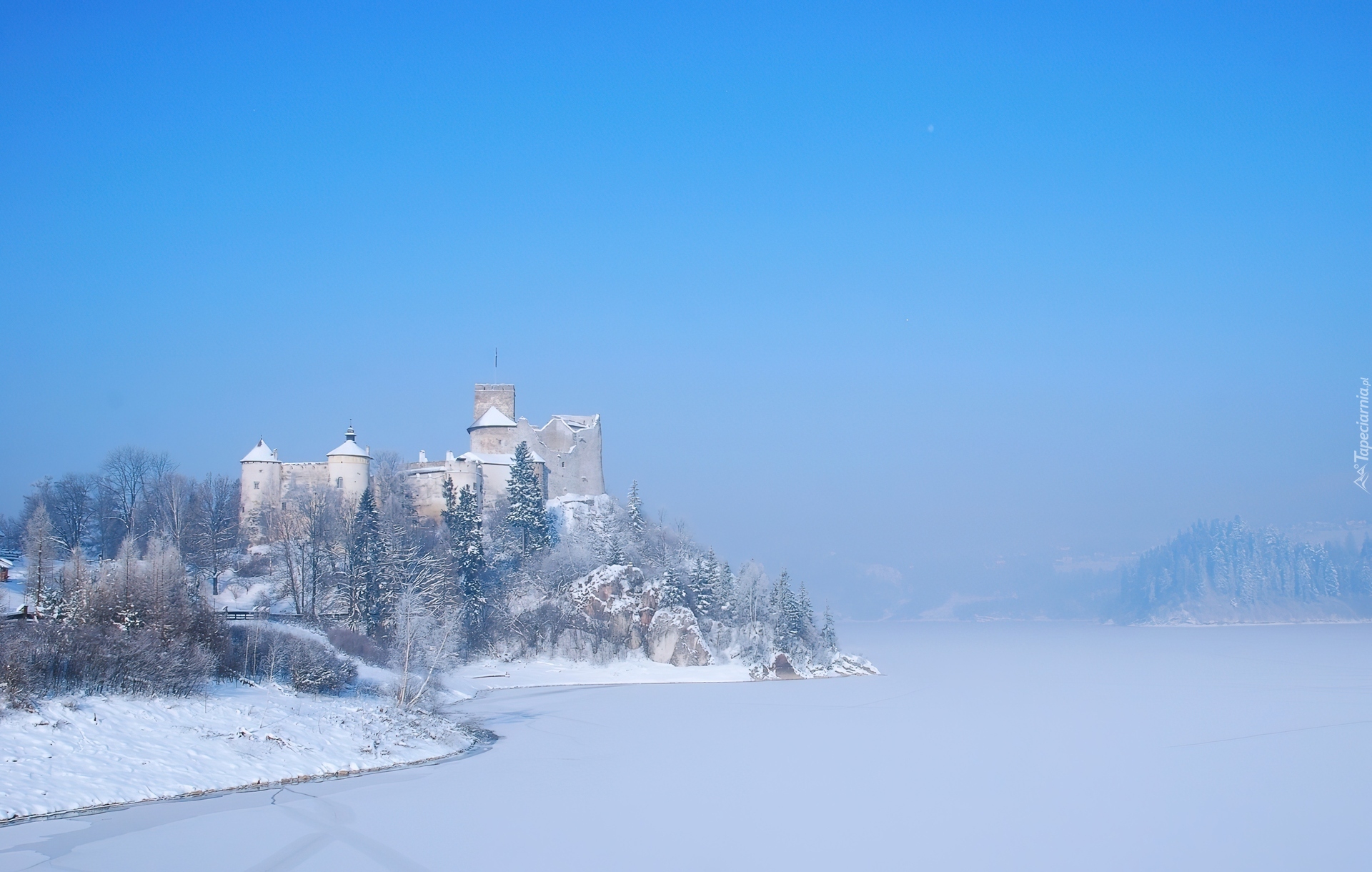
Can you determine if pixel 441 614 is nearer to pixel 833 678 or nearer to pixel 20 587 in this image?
pixel 20 587

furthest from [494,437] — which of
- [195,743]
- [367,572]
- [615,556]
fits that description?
[195,743]

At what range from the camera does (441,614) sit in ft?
150

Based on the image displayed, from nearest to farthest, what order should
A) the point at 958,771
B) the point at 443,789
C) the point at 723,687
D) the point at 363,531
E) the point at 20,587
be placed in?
1. the point at 443,789
2. the point at 958,771
3. the point at 20,587
4. the point at 363,531
5. the point at 723,687

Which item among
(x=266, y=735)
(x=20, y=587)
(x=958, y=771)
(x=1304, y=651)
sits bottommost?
(x=1304, y=651)

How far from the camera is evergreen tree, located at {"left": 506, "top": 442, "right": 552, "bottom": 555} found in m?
53.8

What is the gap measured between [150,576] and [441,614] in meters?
16.8

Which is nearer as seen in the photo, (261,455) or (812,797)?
(812,797)

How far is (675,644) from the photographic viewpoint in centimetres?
5138

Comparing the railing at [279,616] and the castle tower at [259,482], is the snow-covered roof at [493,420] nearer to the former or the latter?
the castle tower at [259,482]

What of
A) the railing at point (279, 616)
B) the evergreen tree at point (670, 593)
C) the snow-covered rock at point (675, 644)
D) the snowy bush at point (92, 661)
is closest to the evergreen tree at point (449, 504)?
the railing at point (279, 616)

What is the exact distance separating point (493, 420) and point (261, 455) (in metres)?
13.0

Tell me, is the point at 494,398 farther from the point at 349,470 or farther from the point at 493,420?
the point at 349,470

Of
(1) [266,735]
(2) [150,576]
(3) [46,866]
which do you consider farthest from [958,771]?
(2) [150,576]

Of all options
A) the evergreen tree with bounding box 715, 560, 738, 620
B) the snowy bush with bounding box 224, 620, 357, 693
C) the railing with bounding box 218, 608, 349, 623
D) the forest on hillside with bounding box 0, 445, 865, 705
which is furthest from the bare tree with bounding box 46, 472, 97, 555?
the evergreen tree with bounding box 715, 560, 738, 620
